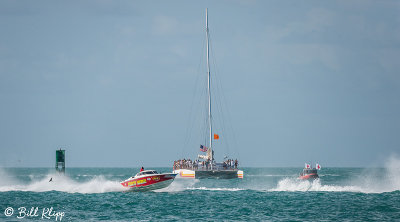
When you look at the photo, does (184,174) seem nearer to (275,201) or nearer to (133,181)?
(133,181)

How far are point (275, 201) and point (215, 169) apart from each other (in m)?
35.4

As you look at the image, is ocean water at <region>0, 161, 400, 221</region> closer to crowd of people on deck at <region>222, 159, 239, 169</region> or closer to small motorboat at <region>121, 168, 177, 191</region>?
small motorboat at <region>121, 168, 177, 191</region>

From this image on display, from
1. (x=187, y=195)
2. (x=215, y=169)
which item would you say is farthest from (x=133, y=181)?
(x=215, y=169)

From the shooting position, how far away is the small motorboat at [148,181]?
58.8 m

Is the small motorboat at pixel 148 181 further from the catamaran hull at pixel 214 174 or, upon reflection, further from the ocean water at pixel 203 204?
the catamaran hull at pixel 214 174

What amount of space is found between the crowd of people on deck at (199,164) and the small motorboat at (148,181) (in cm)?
2722

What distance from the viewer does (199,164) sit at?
88.2m

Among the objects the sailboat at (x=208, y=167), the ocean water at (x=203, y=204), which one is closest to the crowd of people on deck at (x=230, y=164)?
the sailboat at (x=208, y=167)

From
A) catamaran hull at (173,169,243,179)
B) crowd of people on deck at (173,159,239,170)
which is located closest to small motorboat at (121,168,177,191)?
catamaran hull at (173,169,243,179)

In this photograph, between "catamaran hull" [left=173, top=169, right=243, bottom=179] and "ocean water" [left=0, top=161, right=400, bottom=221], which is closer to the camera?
"ocean water" [left=0, top=161, right=400, bottom=221]

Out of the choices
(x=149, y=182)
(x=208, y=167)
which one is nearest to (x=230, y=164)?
(x=208, y=167)

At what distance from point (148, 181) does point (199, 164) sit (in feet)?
98.2

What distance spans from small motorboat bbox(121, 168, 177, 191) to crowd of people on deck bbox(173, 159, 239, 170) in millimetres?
27218

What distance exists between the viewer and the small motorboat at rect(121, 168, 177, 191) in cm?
5884
